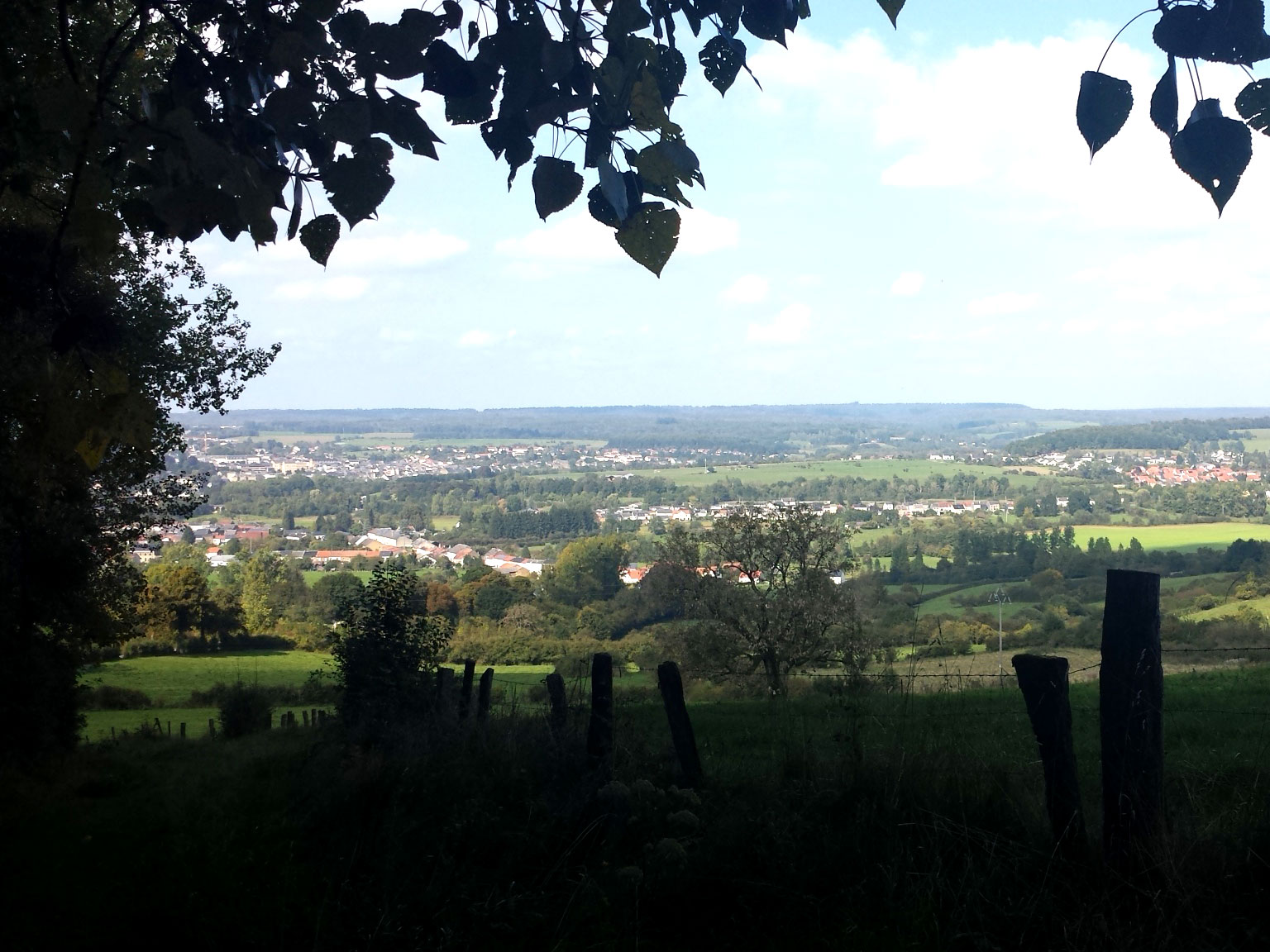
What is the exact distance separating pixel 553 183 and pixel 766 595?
29.0 meters

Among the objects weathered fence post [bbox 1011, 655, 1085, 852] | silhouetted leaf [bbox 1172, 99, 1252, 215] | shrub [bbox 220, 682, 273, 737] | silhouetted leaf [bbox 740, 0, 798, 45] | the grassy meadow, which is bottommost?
shrub [bbox 220, 682, 273, 737]

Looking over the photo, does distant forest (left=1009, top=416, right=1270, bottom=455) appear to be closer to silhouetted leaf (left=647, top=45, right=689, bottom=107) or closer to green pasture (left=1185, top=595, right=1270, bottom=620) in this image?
green pasture (left=1185, top=595, right=1270, bottom=620)

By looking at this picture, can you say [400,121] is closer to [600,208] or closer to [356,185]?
[356,185]

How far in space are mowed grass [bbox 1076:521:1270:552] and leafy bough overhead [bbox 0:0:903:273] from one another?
199 feet

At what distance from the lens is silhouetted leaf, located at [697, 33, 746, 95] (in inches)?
90.0

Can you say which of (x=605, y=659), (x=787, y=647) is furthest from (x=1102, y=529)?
(x=605, y=659)

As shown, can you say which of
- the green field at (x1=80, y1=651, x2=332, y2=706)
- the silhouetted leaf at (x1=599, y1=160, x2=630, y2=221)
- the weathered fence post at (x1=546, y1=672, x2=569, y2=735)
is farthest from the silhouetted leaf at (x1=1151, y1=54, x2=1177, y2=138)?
the green field at (x1=80, y1=651, x2=332, y2=706)

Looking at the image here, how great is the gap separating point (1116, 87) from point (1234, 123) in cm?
16

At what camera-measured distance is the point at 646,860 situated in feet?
13.3

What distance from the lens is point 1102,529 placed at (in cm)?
6888

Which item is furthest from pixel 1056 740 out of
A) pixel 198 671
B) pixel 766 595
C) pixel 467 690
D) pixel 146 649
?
pixel 146 649

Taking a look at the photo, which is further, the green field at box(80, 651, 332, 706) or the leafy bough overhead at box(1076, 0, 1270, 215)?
the green field at box(80, 651, 332, 706)

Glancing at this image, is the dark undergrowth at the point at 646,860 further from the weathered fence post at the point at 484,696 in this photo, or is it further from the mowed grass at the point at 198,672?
the mowed grass at the point at 198,672

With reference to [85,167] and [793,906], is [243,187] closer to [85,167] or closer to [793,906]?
[85,167]
